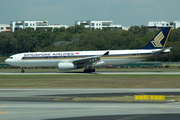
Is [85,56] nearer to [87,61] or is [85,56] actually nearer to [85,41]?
[87,61]

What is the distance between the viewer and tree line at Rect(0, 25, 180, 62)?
110m

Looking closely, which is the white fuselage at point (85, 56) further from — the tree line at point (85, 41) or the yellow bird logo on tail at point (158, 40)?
the tree line at point (85, 41)

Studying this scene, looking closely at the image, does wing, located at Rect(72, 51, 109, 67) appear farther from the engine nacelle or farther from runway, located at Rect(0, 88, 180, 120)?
runway, located at Rect(0, 88, 180, 120)

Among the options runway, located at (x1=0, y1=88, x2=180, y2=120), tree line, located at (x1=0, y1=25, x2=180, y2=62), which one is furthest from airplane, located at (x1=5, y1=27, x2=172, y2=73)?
tree line, located at (x1=0, y1=25, x2=180, y2=62)

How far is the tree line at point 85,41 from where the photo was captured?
10961cm

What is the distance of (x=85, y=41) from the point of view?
118625 mm

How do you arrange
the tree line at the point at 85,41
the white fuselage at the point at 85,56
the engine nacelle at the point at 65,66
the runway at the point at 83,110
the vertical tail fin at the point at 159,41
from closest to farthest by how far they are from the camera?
the runway at the point at 83,110 → the engine nacelle at the point at 65,66 → the white fuselage at the point at 85,56 → the vertical tail fin at the point at 159,41 → the tree line at the point at 85,41

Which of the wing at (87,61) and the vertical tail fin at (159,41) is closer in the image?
the wing at (87,61)

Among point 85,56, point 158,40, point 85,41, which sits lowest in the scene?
point 85,56

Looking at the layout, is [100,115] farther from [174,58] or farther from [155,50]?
[174,58]

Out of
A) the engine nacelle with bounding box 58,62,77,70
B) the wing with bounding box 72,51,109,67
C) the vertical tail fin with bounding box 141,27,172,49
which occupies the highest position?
the vertical tail fin with bounding box 141,27,172,49

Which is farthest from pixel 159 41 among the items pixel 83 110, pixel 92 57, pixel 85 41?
pixel 85 41

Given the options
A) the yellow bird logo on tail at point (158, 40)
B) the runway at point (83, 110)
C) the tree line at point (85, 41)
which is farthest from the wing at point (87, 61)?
the tree line at point (85, 41)

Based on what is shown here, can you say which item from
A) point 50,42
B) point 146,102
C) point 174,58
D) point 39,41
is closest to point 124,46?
point 174,58
